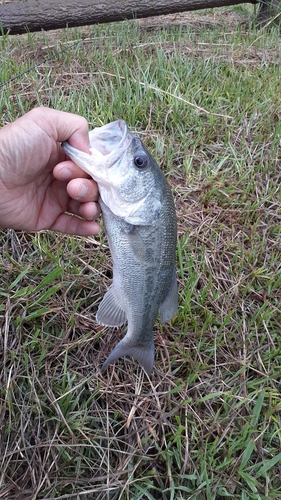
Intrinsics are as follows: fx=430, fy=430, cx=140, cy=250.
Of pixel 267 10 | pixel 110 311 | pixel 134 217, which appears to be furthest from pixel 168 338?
pixel 267 10

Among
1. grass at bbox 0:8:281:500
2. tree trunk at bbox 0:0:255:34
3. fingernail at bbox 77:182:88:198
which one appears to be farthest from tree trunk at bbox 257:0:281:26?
fingernail at bbox 77:182:88:198

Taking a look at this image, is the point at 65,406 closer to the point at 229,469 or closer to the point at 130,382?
the point at 130,382

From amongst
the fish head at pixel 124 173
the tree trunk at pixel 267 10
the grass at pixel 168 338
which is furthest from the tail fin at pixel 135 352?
the tree trunk at pixel 267 10

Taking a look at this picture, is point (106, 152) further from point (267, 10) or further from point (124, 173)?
point (267, 10)

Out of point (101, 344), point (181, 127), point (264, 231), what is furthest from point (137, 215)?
point (181, 127)

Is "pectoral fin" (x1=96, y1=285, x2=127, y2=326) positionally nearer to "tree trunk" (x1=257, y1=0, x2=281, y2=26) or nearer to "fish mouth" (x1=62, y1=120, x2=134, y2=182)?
"fish mouth" (x1=62, y1=120, x2=134, y2=182)

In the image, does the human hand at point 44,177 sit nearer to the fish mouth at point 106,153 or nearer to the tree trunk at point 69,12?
the fish mouth at point 106,153

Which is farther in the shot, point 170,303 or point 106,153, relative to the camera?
point 170,303

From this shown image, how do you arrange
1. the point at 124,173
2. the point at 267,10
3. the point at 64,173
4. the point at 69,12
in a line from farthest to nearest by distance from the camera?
the point at 267,10 < the point at 69,12 < the point at 64,173 < the point at 124,173

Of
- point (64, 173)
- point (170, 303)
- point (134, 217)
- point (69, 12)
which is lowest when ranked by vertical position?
point (170, 303)
